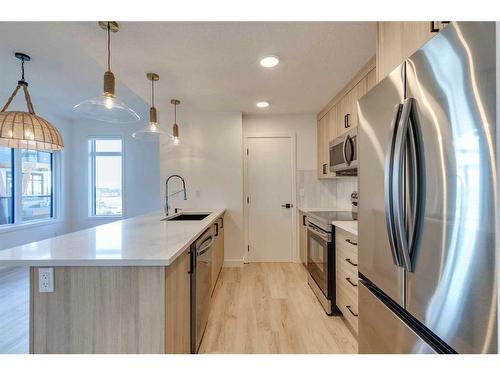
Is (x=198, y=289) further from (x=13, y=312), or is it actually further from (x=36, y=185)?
(x=36, y=185)

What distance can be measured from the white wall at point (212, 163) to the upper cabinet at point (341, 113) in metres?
1.26

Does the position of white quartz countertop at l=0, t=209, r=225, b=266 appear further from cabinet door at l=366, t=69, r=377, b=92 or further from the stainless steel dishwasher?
cabinet door at l=366, t=69, r=377, b=92

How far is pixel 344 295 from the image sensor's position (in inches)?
84.8

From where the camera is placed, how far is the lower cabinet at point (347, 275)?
1.92 metres

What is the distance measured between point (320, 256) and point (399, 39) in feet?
6.58

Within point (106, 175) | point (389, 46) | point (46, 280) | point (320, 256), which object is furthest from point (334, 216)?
point (106, 175)

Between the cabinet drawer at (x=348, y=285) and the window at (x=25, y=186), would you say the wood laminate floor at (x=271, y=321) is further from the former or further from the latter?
the window at (x=25, y=186)

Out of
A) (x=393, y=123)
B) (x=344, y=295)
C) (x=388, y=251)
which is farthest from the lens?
(x=344, y=295)

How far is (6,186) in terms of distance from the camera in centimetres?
398

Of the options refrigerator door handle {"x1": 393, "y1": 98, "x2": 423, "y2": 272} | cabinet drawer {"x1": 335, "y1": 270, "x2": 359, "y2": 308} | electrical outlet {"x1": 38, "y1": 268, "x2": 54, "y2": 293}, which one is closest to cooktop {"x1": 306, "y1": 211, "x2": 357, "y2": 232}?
cabinet drawer {"x1": 335, "y1": 270, "x2": 359, "y2": 308}
